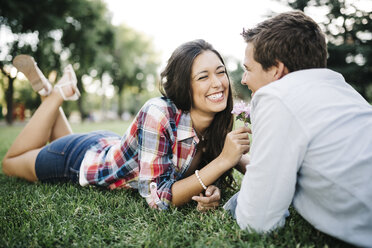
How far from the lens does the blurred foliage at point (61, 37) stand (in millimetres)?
18781

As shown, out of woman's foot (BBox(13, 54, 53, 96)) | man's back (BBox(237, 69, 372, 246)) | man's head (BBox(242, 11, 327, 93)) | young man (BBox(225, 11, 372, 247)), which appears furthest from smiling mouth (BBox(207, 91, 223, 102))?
woman's foot (BBox(13, 54, 53, 96))

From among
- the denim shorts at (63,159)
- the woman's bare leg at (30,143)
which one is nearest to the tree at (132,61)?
the woman's bare leg at (30,143)

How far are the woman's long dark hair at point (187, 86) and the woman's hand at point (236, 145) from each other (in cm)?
65

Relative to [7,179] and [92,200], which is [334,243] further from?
[7,179]

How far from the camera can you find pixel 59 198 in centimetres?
300

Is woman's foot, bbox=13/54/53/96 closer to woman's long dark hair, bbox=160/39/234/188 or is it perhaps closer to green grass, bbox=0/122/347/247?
green grass, bbox=0/122/347/247

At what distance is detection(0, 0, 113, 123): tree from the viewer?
1852cm

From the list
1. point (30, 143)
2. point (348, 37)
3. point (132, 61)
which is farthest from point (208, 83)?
point (132, 61)

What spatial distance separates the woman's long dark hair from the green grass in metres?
0.69

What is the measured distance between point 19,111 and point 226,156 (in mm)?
43512

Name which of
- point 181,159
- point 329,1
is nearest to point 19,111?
point 329,1

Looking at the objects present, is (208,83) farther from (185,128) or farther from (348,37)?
(348,37)

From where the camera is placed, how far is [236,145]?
2420 millimetres

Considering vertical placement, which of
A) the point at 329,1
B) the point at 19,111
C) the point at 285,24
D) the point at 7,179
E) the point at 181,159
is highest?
the point at 329,1
